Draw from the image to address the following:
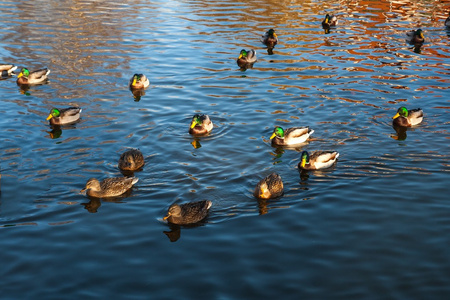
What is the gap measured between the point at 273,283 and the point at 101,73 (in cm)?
1546

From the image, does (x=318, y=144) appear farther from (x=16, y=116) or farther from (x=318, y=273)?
(x=16, y=116)

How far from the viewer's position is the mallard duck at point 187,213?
13.1m

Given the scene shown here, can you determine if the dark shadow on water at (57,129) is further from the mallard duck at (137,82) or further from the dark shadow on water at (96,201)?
the dark shadow on water at (96,201)

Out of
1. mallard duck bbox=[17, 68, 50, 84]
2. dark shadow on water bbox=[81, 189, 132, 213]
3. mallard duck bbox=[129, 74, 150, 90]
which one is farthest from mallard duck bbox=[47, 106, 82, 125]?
dark shadow on water bbox=[81, 189, 132, 213]

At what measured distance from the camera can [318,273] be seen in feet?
37.7

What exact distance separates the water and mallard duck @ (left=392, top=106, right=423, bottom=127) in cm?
35

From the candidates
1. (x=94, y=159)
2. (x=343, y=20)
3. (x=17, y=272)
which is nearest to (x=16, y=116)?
(x=94, y=159)

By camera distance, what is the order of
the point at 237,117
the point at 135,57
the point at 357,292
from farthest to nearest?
the point at 135,57
the point at 237,117
the point at 357,292

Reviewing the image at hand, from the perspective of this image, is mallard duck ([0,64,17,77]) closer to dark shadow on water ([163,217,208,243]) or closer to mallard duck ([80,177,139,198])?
mallard duck ([80,177,139,198])

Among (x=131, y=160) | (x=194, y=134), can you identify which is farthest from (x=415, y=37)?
(x=131, y=160)

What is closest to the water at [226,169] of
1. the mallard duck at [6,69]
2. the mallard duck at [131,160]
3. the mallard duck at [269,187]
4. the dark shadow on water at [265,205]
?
the dark shadow on water at [265,205]

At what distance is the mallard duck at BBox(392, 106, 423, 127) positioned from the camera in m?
18.6

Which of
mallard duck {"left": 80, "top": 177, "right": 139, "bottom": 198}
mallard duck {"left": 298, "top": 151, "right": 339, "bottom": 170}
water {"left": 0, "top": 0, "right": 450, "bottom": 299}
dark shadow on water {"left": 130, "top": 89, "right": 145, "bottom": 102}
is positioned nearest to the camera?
water {"left": 0, "top": 0, "right": 450, "bottom": 299}

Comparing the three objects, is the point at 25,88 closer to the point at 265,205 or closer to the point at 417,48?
the point at 265,205
